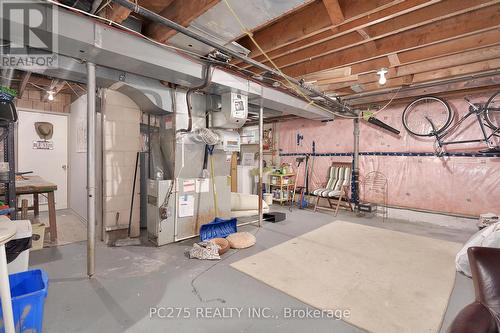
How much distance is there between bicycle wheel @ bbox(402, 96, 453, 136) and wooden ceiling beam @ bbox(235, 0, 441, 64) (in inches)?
121

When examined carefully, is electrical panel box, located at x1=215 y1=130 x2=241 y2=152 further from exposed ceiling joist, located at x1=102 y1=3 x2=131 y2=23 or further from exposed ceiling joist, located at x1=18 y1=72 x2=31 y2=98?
exposed ceiling joist, located at x1=18 y1=72 x2=31 y2=98

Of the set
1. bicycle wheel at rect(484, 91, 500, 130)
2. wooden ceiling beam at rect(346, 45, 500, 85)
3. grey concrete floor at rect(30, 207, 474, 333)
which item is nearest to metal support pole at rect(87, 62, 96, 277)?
grey concrete floor at rect(30, 207, 474, 333)

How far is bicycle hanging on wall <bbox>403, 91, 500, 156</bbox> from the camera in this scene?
395 centimetres

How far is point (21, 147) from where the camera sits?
482cm

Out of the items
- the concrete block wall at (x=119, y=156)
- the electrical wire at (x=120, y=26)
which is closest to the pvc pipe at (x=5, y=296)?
the electrical wire at (x=120, y=26)

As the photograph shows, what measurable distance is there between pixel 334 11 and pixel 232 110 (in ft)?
5.74

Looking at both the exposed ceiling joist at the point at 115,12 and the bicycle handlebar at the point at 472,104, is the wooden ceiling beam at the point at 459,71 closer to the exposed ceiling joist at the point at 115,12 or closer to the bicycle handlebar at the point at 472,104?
the bicycle handlebar at the point at 472,104

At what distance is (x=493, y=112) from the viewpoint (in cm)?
399

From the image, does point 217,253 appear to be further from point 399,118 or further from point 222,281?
point 399,118

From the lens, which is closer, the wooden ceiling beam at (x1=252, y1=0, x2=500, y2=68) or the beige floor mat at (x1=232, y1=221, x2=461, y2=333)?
the beige floor mat at (x1=232, y1=221, x2=461, y2=333)

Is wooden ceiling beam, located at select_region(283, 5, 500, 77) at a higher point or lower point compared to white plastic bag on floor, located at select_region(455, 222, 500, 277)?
higher

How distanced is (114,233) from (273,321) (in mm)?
2701

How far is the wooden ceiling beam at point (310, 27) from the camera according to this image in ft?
6.95

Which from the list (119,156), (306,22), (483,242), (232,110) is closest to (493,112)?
(483,242)
